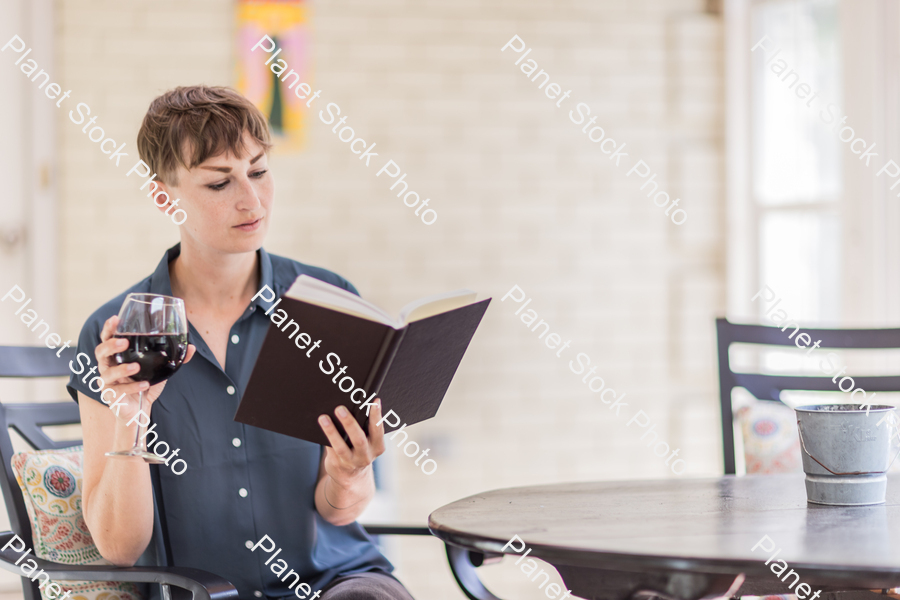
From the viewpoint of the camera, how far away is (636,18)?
3551mm

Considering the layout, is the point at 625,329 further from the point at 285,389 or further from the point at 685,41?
the point at 285,389

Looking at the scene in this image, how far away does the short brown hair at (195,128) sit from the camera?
153 centimetres

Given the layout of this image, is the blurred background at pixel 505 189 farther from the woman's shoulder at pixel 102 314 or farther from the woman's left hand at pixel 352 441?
the woman's left hand at pixel 352 441

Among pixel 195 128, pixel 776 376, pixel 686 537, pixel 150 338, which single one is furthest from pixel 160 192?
pixel 776 376

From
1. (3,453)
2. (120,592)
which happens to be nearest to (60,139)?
(3,453)

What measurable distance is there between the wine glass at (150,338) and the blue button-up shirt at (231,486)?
251mm

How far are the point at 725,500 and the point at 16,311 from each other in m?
2.76

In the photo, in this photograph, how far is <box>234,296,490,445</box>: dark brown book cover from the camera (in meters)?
1.17

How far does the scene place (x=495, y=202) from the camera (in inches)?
137

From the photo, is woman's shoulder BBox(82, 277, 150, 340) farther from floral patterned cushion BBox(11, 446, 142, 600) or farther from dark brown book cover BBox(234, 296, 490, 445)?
dark brown book cover BBox(234, 296, 490, 445)

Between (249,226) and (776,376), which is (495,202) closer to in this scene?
(776,376)

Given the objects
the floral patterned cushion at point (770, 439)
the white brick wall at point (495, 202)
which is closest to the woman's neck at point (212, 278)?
the floral patterned cushion at point (770, 439)

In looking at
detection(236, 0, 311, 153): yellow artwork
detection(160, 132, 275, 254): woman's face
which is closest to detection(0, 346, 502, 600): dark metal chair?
detection(160, 132, 275, 254): woman's face

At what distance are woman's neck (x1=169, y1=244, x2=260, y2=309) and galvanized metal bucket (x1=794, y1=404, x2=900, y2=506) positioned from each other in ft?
3.53
